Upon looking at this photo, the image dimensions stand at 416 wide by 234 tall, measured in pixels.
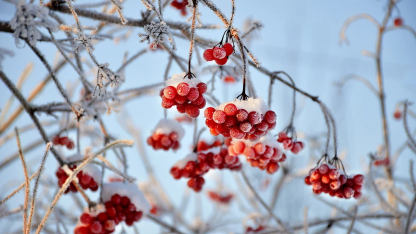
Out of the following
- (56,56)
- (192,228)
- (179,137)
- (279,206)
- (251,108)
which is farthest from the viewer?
(279,206)

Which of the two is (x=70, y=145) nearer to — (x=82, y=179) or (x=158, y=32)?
(x=82, y=179)

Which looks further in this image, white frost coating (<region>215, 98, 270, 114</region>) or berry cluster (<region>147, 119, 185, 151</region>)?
berry cluster (<region>147, 119, 185, 151</region>)

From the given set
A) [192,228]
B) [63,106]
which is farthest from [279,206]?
[63,106]

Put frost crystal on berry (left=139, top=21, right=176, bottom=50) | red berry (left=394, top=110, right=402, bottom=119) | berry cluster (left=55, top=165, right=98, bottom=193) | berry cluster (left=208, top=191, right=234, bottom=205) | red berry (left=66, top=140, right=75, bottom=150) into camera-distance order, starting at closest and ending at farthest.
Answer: frost crystal on berry (left=139, top=21, right=176, bottom=50), berry cluster (left=55, top=165, right=98, bottom=193), red berry (left=66, top=140, right=75, bottom=150), red berry (left=394, top=110, right=402, bottom=119), berry cluster (left=208, top=191, right=234, bottom=205)

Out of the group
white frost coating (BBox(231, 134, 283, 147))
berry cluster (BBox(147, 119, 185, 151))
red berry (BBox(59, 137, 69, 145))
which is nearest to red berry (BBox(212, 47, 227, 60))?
white frost coating (BBox(231, 134, 283, 147))

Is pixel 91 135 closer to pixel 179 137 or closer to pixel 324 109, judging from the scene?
pixel 179 137

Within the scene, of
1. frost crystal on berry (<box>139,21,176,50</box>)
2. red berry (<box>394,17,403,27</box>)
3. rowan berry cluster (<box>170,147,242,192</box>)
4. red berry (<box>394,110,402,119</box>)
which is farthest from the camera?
red berry (<box>394,110,402,119</box>)

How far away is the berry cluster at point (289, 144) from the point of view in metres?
1.46

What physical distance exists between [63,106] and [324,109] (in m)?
1.19

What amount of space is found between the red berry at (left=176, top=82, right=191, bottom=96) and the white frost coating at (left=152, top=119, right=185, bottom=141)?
0.80 metres

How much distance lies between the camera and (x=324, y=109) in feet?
4.65

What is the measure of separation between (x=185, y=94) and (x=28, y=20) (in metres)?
0.56

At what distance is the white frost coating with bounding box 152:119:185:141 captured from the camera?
1.81 m

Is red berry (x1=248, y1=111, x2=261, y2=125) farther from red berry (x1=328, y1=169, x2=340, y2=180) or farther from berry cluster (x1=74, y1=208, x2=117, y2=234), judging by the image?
berry cluster (x1=74, y1=208, x2=117, y2=234)
